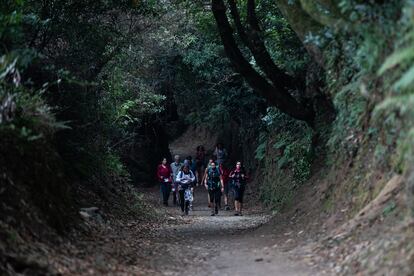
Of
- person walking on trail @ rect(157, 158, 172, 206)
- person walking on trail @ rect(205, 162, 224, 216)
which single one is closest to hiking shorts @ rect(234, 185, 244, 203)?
person walking on trail @ rect(205, 162, 224, 216)

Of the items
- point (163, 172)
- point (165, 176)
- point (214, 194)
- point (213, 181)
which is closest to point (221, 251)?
point (213, 181)

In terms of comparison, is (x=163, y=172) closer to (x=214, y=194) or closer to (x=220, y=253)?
(x=214, y=194)

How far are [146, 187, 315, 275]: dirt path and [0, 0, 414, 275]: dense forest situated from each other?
0.38m

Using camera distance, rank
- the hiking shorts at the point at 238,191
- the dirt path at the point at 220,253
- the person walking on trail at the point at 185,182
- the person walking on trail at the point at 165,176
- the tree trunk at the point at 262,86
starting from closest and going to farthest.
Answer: the dirt path at the point at 220,253
the tree trunk at the point at 262,86
the hiking shorts at the point at 238,191
the person walking on trail at the point at 185,182
the person walking on trail at the point at 165,176

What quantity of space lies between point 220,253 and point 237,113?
18.6 m

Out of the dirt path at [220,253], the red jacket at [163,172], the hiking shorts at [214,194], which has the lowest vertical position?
the dirt path at [220,253]

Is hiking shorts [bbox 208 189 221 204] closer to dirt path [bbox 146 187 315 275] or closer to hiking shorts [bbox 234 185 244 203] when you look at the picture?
hiking shorts [bbox 234 185 244 203]

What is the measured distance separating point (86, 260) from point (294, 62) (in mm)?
9554

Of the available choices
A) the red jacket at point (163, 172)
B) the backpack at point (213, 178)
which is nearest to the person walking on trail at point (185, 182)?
the backpack at point (213, 178)

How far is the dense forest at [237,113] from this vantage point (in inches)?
328

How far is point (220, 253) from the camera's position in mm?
11539

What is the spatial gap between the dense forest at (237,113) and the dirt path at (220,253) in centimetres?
38

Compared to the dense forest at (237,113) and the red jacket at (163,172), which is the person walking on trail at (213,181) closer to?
the dense forest at (237,113)

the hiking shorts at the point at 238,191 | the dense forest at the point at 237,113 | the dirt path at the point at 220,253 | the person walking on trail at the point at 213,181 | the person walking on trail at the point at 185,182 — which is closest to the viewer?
the dense forest at the point at 237,113
